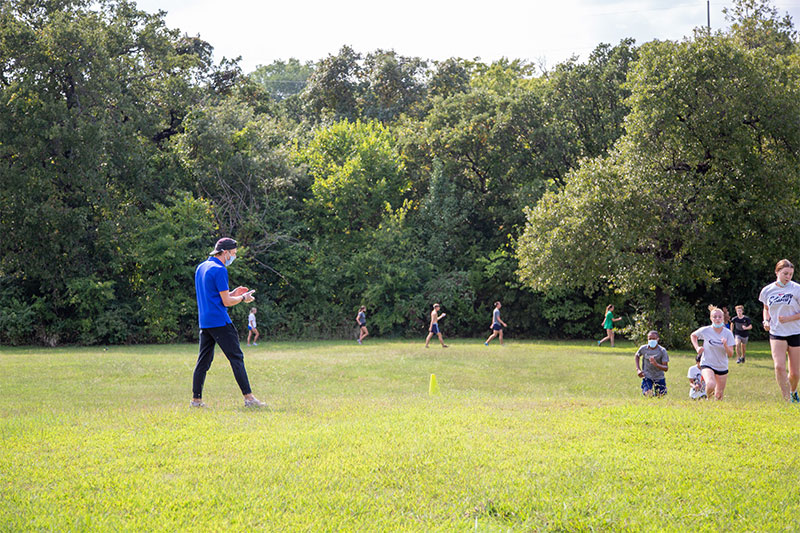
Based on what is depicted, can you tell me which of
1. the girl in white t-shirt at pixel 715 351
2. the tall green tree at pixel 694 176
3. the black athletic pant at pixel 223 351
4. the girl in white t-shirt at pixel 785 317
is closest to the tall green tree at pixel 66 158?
the tall green tree at pixel 694 176

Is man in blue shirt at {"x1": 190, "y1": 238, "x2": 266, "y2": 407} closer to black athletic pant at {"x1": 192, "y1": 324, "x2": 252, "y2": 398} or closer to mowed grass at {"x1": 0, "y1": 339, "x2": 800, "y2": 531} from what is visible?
black athletic pant at {"x1": 192, "y1": 324, "x2": 252, "y2": 398}

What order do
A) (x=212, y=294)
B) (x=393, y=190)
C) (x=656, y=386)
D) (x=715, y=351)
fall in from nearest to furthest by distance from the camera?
(x=212, y=294)
(x=715, y=351)
(x=656, y=386)
(x=393, y=190)

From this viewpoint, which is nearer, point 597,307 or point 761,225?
point 761,225

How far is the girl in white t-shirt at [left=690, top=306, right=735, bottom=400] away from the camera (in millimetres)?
11367

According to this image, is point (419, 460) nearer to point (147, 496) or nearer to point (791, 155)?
point (147, 496)

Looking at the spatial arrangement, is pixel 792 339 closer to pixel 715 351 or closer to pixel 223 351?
pixel 715 351

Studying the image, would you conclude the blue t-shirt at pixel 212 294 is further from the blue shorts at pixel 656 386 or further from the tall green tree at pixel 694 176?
the tall green tree at pixel 694 176

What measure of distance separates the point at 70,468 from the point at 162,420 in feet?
6.98

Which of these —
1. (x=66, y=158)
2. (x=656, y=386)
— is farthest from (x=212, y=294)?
(x=66, y=158)

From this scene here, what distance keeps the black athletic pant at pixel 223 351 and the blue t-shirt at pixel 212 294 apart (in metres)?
0.11

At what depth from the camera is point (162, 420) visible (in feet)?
26.4

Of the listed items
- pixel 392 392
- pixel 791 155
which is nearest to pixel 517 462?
pixel 392 392

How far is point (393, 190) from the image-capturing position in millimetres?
38094

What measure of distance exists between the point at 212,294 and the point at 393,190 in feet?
96.2
